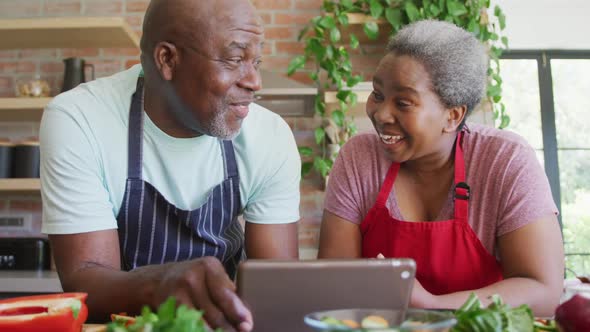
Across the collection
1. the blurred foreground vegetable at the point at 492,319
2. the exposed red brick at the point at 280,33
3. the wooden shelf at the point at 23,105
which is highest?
the exposed red brick at the point at 280,33

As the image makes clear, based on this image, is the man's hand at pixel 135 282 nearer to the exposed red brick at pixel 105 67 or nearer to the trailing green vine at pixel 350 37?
the trailing green vine at pixel 350 37

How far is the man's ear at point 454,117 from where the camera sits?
4.73 ft

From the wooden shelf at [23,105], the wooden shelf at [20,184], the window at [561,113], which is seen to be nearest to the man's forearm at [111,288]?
the wooden shelf at [20,184]

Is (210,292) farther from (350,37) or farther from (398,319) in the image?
(350,37)

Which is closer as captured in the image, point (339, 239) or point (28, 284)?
point (339, 239)

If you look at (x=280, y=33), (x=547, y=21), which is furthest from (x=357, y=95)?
(x=547, y=21)

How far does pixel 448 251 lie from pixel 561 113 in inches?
113

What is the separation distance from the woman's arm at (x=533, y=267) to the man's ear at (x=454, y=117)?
0.95 ft

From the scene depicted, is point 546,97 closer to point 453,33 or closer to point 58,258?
point 453,33

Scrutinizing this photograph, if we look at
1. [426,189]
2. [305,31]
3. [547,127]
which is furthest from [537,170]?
[547,127]

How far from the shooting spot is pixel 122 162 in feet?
4.35

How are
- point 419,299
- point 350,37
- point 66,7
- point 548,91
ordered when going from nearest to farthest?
point 419,299
point 350,37
point 66,7
point 548,91

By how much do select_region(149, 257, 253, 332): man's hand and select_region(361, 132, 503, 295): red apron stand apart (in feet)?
2.27

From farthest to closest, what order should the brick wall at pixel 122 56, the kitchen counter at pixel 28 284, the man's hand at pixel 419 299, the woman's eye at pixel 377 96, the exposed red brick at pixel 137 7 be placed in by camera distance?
the exposed red brick at pixel 137 7
the brick wall at pixel 122 56
the kitchen counter at pixel 28 284
the woman's eye at pixel 377 96
the man's hand at pixel 419 299
